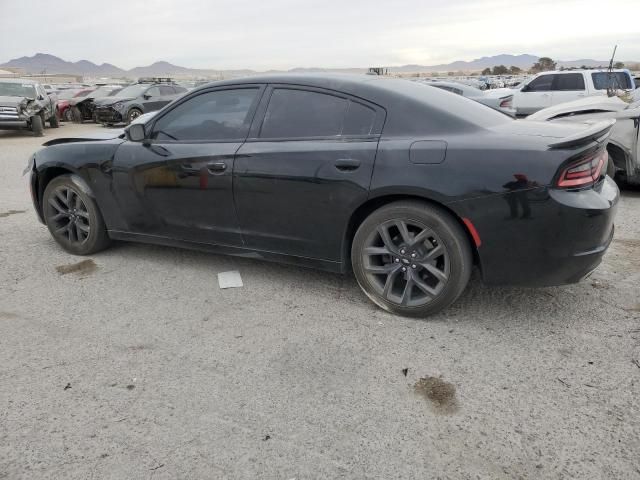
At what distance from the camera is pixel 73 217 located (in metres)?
4.73

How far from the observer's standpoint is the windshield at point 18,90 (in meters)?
16.1

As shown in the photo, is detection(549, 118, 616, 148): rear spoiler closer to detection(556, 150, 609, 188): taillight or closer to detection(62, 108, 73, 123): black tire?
detection(556, 150, 609, 188): taillight

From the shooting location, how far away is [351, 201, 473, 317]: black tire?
3.22 meters

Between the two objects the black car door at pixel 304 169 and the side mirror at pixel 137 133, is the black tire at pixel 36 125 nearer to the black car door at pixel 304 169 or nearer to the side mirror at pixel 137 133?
the side mirror at pixel 137 133

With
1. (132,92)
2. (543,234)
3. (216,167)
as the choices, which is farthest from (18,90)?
(543,234)

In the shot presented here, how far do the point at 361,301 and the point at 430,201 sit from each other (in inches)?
36.8

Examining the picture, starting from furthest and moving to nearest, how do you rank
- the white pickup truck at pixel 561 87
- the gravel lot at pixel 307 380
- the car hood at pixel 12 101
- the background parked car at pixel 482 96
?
1. the car hood at pixel 12 101
2. the white pickup truck at pixel 561 87
3. the background parked car at pixel 482 96
4. the gravel lot at pixel 307 380

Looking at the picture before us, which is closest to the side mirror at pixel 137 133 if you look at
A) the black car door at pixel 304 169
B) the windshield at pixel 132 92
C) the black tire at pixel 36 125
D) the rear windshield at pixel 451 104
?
the black car door at pixel 304 169

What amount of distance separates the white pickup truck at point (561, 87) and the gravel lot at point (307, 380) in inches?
457

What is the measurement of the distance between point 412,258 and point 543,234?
80 centimetres

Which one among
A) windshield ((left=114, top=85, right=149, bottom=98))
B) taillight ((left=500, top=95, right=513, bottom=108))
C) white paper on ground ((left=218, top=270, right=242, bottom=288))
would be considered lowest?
white paper on ground ((left=218, top=270, right=242, bottom=288))

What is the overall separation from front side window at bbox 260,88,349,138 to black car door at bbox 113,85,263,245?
7.2 inches

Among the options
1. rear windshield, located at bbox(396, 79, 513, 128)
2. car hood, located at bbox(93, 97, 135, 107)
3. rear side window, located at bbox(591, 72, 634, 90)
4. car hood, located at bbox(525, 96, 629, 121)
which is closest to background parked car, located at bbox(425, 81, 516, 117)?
rear side window, located at bbox(591, 72, 634, 90)

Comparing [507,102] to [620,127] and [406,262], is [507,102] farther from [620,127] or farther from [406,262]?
[406,262]
